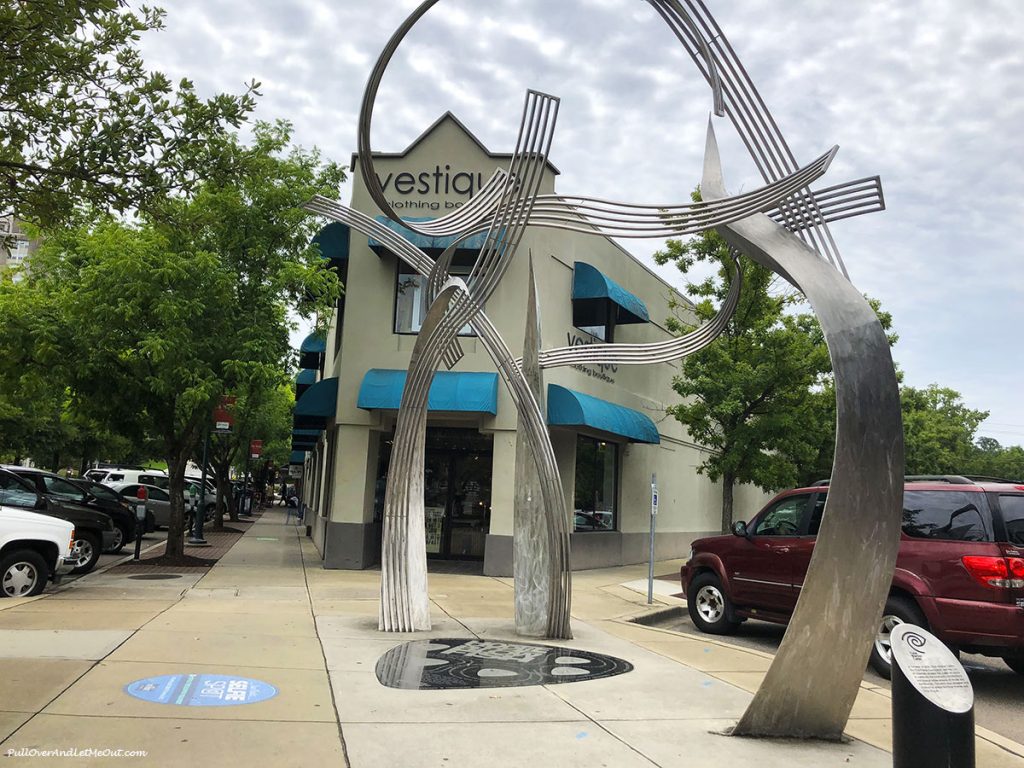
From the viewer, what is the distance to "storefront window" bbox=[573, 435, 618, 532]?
18.3m

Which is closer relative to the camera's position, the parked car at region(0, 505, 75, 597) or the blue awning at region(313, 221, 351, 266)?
the parked car at region(0, 505, 75, 597)

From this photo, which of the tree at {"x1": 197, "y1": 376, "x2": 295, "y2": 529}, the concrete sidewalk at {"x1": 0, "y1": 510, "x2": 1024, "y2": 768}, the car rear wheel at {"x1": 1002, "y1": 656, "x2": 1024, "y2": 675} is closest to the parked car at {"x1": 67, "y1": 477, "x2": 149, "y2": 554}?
the tree at {"x1": 197, "y1": 376, "x2": 295, "y2": 529}

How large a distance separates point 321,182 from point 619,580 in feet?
32.7

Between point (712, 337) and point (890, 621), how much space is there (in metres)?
3.49

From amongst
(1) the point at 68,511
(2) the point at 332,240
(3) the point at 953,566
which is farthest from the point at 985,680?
(1) the point at 68,511

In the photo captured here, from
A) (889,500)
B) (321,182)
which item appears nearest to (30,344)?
(321,182)

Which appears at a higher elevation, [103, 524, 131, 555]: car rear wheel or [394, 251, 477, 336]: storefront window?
[394, 251, 477, 336]: storefront window

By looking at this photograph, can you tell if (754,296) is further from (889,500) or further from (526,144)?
(889,500)

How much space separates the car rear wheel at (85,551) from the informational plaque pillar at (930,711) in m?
13.2

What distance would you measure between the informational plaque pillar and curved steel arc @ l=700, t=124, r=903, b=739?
0.82 m

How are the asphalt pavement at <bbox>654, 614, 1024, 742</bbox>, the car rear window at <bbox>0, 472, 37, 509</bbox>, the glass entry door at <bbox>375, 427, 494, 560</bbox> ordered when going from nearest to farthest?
the asphalt pavement at <bbox>654, 614, 1024, 742</bbox> → the car rear window at <bbox>0, 472, 37, 509</bbox> → the glass entry door at <bbox>375, 427, 494, 560</bbox>

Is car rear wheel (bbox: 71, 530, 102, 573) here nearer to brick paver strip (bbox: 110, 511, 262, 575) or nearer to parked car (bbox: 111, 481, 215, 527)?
brick paver strip (bbox: 110, 511, 262, 575)

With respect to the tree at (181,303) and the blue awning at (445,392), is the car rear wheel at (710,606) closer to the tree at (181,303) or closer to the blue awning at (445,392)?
the blue awning at (445,392)

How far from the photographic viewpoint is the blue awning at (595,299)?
17.4 m
